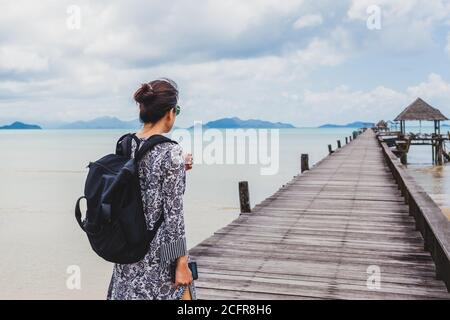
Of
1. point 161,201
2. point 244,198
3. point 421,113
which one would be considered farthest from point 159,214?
point 421,113

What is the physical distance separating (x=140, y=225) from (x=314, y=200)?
804cm

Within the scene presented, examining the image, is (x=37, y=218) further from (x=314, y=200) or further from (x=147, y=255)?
(x=147, y=255)

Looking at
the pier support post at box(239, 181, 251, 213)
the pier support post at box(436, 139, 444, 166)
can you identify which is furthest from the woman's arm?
the pier support post at box(436, 139, 444, 166)

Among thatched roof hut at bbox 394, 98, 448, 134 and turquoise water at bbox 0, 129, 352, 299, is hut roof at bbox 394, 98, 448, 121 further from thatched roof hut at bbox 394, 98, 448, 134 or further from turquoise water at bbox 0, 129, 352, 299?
turquoise water at bbox 0, 129, 352, 299

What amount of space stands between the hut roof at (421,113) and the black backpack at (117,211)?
46736 mm

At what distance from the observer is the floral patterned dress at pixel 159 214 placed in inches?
97.7

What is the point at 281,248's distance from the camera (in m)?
6.18

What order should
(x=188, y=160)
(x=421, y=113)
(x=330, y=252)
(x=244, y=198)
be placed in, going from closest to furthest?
(x=188, y=160), (x=330, y=252), (x=244, y=198), (x=421, y=113)

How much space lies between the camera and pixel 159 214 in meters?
2.54

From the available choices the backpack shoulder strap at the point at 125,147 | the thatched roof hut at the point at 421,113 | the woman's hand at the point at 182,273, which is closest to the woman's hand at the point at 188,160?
the backpack shoulder strap at the point at 125,147

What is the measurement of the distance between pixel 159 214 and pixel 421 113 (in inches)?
1874

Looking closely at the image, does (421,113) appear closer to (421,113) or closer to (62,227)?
(421,113)

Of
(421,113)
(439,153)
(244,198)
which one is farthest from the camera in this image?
(421,113)
